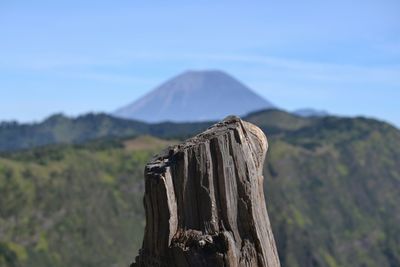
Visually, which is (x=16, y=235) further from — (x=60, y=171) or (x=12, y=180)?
(x=60, y=171)

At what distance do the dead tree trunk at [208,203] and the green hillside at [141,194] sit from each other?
328ft

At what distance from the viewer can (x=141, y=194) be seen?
134 m

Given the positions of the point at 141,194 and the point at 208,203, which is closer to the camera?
the point at 208,203

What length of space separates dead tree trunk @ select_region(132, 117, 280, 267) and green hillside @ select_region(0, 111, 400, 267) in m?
100

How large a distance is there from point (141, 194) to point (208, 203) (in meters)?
128

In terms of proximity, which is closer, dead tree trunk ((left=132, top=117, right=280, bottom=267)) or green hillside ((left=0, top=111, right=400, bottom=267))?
dead tree trunk ((left=132, top=117, right=280, bottom=267))

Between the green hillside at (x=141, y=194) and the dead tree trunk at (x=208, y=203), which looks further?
the green hillside at (x=141, y=194)

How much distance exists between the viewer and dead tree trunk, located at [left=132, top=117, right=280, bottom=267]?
259 inches

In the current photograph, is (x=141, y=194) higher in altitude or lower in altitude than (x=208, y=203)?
lower

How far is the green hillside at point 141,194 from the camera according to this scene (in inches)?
4444

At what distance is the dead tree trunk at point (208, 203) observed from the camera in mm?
6590

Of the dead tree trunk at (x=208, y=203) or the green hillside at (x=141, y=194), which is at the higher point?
the dead tree trunk at (x=208, y=203)

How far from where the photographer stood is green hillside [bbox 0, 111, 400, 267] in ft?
370

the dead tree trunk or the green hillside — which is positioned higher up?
the dead tree trunk
